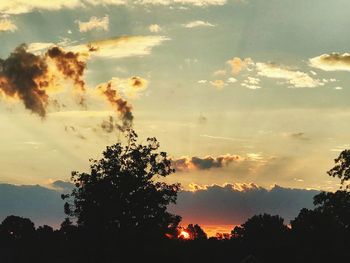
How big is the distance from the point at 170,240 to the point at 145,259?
7.84m

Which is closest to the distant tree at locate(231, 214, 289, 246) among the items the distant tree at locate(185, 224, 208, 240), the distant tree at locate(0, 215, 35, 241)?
the distant tree at locate(185, 224, 208, 240)

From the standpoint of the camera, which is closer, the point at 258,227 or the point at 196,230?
the point at 258,227

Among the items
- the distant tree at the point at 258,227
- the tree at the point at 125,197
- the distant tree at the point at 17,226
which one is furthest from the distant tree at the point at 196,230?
the tree at the point at 125,197

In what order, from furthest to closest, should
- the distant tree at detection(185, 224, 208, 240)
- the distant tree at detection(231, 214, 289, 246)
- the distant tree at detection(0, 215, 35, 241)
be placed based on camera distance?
1. the distant tree at detection(185, 224, 208, 240)
2. the distant tree at detection(0, 215, 35, 241)
3. the distant tree at detection(231, 214, 289, 246)

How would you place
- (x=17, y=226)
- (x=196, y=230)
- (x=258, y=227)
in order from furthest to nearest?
(x=196, y=230) → (x=17, y=226) → (x=258, y=227)

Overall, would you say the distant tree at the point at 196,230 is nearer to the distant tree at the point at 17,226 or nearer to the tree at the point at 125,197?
the distant tree at the point at 17,226

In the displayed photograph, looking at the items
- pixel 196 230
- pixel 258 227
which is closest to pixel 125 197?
pixel 258 227

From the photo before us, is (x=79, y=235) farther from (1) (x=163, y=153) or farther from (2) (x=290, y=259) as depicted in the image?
(2) (x=290, y=259)

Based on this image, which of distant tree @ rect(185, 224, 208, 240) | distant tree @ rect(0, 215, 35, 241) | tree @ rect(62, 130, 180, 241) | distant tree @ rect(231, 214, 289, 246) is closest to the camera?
tree @ rect(62, 130, 180, 241)

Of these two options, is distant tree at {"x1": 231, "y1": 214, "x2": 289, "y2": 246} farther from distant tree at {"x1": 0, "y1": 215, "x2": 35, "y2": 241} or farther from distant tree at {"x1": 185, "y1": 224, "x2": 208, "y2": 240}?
distant tree at {"x1": 0, "y1": 215, "x2": 35, "y2": 241}

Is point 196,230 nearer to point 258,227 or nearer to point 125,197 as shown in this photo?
point 258,227

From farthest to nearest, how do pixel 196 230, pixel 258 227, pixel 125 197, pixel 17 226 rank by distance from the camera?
pixel 196 230, pixel 17 226, pixel 258 227, pixel 125 197

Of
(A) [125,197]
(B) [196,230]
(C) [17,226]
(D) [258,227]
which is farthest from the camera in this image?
(B) [196,230]

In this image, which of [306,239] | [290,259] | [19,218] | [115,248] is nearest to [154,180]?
[115,248]
